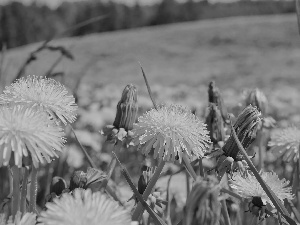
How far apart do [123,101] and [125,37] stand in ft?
30.6

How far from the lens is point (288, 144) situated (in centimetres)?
83

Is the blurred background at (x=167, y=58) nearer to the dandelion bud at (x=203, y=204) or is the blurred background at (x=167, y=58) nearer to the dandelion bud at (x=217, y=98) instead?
the dandelion bud at (x=217, y=98)

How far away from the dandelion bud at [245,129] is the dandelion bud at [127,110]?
14cm

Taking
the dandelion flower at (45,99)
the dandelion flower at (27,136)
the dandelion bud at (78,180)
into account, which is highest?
the dandelion flower at (45,99)

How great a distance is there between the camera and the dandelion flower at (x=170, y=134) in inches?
21.2

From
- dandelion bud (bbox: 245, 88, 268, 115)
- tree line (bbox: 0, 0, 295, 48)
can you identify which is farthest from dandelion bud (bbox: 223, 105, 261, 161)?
tree line (bbox: 0, 0, 295, 48)

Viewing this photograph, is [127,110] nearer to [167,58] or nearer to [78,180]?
[78,180]

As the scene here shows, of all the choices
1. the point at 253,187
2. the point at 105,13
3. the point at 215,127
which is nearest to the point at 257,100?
the point at 215,127

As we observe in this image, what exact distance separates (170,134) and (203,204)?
174 mm

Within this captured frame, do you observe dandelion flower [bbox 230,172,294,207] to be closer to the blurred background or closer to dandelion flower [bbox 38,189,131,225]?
dandelion flower [bbox 38,189,131,225]

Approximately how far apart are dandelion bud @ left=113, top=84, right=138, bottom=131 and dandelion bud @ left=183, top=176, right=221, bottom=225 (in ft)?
0.96

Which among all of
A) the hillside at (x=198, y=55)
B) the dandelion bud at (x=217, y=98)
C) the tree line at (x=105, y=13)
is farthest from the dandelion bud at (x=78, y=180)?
the tree line at (x=105, y=13)

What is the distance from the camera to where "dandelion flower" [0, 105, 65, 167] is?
414 mm

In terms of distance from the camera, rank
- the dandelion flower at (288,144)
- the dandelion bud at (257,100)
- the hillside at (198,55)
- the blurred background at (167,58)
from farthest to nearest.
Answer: the hillside at (198,55)
the blurred background at (167,58)
the dandelion bud at (257,100)
the dandelion flower at (288,144)
